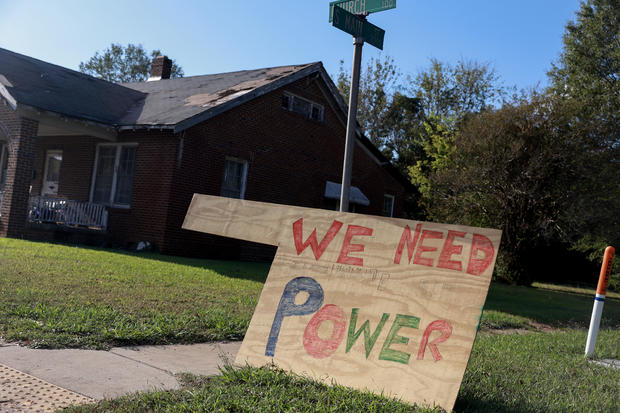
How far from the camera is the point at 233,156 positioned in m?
15.8

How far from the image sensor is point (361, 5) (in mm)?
7398

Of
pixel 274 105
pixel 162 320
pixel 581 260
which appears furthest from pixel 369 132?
pixel 162 320

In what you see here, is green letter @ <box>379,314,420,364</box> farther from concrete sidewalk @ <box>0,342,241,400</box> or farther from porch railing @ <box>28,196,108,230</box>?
porch railing @ <box>28,196,108,230</box>

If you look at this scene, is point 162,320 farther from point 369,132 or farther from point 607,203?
point 369,132

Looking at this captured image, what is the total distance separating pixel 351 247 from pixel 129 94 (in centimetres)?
1601

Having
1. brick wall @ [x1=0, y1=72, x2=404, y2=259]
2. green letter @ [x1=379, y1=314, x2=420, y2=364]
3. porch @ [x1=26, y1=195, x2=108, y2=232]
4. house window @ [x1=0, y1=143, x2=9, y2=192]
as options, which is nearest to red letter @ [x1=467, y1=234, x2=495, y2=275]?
green letter @ [x1=379, y1=314, x2=420, y2=364]

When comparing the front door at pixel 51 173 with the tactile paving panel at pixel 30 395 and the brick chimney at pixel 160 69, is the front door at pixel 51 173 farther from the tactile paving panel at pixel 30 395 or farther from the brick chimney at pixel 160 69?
the tactile paving panel at pixel 30 395

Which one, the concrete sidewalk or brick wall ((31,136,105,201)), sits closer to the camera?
the concrete sidewalk

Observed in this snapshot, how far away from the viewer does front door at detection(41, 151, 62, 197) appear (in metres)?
18.0

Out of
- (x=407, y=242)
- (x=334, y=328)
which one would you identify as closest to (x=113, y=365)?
(x=334, y=328)

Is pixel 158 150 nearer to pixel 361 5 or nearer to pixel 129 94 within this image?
pixel 129 94

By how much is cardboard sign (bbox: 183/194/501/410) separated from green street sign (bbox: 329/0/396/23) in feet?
12.3

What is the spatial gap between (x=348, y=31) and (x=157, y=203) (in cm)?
859

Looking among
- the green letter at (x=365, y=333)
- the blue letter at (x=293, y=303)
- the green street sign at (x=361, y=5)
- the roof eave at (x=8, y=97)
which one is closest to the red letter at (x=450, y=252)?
the green letter at (x=365, y=333)
